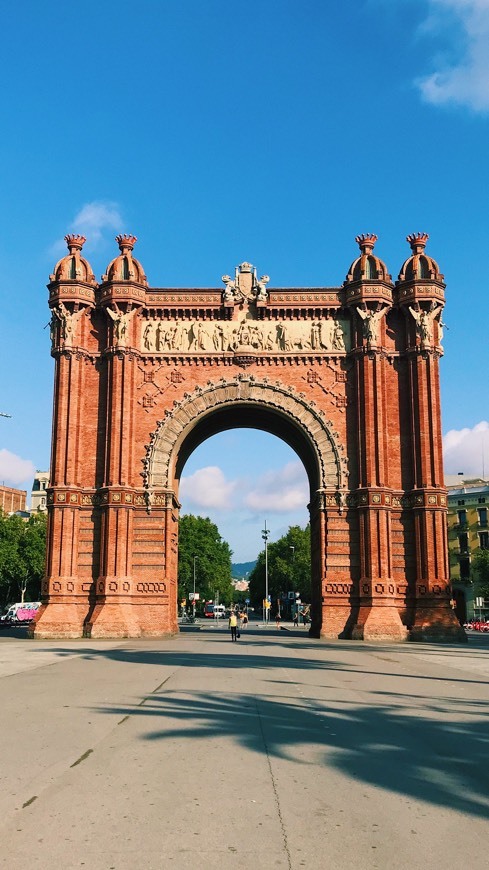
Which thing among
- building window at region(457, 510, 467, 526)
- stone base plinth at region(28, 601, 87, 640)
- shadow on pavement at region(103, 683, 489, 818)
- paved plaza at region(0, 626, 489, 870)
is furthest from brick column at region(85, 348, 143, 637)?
building window at region(457, 510, 467, 526)

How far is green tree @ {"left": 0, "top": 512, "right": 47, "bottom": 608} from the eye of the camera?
74250 millimetres

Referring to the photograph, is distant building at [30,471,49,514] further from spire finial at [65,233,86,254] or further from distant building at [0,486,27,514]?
spire finial at [65,233,86,254]

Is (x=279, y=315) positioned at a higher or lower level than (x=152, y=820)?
higher

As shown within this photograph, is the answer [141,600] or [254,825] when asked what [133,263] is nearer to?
[141,600]

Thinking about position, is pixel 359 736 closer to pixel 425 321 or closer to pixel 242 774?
pixel 242 774

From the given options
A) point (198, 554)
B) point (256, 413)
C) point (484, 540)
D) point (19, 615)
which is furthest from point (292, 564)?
point (256, 413)

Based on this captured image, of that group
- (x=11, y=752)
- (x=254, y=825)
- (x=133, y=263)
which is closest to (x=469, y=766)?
(x=254, y=825)

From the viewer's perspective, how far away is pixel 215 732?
10.9 m

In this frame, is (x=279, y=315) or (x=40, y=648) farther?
(x=279, y=315)

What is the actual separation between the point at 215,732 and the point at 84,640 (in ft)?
80.1

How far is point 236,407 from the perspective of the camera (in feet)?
127

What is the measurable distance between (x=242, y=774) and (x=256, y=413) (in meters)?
→ 32.3

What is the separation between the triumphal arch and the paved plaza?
1835 centimetres

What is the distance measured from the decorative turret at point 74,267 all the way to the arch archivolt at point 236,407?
24.4 feet
